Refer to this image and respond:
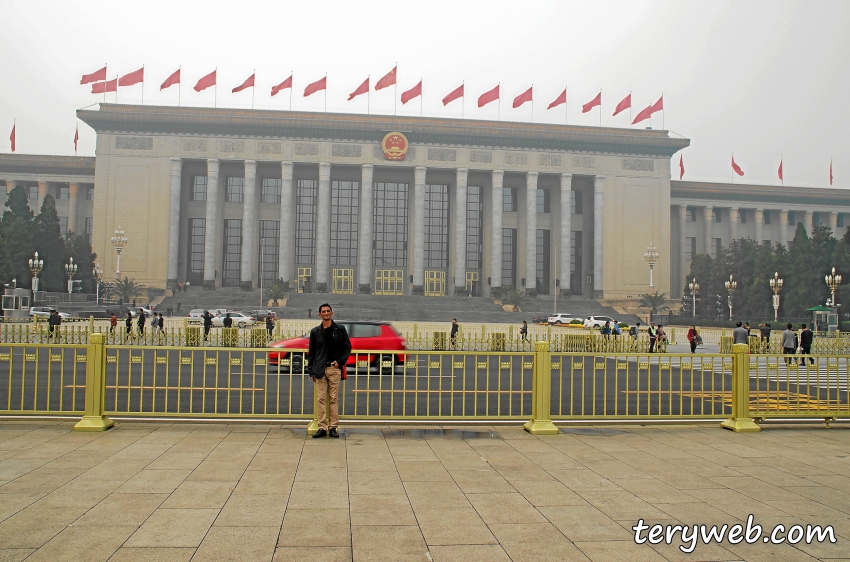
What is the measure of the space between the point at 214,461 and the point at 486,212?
68794 mm

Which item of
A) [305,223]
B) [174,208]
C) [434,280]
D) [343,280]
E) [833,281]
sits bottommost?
[833,281]

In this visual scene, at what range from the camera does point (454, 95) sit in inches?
2431

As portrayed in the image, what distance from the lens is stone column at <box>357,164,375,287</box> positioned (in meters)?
69.1

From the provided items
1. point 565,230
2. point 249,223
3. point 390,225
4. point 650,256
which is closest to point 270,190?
point 249,223

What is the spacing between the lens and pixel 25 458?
7023 mm

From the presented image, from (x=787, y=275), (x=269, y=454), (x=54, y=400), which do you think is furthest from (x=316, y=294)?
(x=269, y=454)

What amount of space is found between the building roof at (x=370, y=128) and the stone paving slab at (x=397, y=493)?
61932 mm

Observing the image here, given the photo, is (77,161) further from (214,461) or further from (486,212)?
(214,461)

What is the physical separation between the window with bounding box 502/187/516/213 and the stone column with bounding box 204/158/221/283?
1255 inches

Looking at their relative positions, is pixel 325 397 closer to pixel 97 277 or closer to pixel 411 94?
pixel 411 94

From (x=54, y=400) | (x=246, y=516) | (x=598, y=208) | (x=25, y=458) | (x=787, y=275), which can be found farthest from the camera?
(x=598, y=208)

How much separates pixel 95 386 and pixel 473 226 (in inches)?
2683

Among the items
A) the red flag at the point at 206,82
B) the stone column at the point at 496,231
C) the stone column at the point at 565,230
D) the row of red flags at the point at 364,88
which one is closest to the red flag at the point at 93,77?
the row of red flags at the point at 364,88

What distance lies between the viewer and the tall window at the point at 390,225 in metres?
74.9
